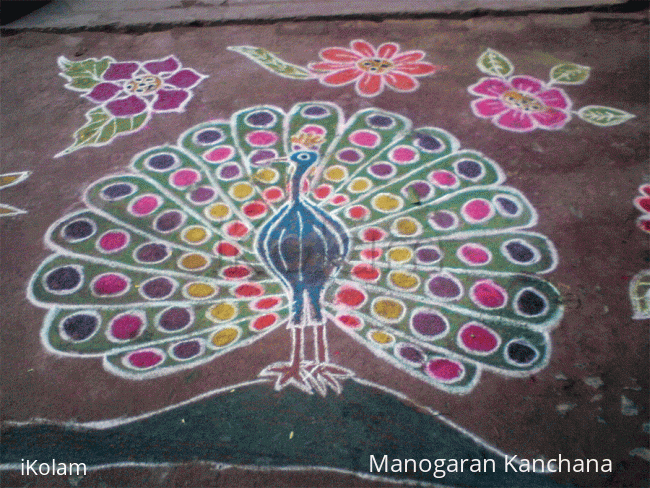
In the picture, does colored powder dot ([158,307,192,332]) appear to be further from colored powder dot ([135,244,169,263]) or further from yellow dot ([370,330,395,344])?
yellow dot ([370,330,395,344])

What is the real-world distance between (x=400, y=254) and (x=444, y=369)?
0.75 metres

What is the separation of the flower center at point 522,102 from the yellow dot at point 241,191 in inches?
84.8

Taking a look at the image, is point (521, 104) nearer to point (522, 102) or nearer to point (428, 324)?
point (522, 102)

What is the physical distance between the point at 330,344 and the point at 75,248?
65.7 inches

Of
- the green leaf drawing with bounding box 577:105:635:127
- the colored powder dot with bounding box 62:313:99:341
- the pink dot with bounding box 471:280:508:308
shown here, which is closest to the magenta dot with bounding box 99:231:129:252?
the colored powder dot with bounding box 62:313:99:341

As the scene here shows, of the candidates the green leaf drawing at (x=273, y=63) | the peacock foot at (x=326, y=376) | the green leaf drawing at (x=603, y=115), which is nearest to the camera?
the peacock foot at (x=326, y=376)

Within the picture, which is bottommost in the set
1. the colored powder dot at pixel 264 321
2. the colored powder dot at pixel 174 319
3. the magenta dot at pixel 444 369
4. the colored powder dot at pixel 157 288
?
the magenta dot at pixel 444 369

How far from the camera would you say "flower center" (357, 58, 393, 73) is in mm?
4469

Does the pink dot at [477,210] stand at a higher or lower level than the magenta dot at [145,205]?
lower

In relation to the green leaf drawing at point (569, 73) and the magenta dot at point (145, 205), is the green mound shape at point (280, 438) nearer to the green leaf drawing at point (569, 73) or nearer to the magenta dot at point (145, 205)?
the magenta dot at point (145, 205)

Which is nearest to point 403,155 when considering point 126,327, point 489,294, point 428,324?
Result: point 489,294

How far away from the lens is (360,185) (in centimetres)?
337

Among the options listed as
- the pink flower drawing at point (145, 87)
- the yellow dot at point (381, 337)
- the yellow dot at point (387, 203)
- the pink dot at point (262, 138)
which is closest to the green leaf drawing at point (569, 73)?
the yellow dot at point (387, 203)

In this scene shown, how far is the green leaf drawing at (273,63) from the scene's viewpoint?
444 centimetres
